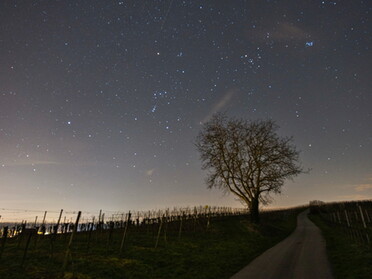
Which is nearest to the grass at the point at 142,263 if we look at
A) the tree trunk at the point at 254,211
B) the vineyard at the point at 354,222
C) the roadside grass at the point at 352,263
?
the roadside grass at the point at 352,263

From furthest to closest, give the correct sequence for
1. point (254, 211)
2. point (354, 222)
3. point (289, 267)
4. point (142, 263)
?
point (354, 222) → point (254, 211) → point (142, 263) → point (289, 267)

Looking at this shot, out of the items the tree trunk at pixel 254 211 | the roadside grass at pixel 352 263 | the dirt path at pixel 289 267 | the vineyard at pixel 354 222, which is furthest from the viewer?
the tree trunk at pixel 254 211

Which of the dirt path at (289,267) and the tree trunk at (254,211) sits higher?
the tree trunk at (254,211)

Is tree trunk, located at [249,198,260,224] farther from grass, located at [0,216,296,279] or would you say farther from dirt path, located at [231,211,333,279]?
dirt path, located at [231,211,333,279]

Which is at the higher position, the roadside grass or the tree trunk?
the tree trunk

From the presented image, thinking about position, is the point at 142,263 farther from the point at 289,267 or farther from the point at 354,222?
the point at 354,222

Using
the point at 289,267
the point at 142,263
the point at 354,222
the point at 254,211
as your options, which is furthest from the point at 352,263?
the point at 354,222

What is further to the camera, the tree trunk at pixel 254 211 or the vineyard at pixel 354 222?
the tree trunk at pixel 254 211

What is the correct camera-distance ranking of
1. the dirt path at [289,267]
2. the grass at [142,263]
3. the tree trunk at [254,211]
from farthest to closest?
1. the tree trunk at [254,211]
2. the grass at [142,263]
3. the dirt path at [289,267]

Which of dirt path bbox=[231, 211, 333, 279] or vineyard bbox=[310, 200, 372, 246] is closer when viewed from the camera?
dirt path bbox=[231, 211, 333, 279]

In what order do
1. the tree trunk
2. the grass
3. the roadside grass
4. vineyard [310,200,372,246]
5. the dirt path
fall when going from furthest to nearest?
the tree trunk → vineyard [310,200,372,246] → the grass → the dirt path → the roadside grass

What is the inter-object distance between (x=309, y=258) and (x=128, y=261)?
10620 mm

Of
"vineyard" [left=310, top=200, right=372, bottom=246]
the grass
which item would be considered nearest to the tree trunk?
"vineyard" [left=310, top=200, right=372, bottom=246]

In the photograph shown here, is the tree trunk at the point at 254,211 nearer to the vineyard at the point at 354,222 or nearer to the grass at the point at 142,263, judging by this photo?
the vineyard at the point at 354,222
